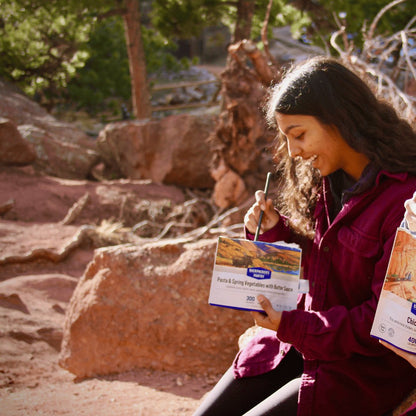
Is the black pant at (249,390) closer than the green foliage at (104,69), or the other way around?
the black pant at (249,390)

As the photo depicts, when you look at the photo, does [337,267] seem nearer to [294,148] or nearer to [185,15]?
[294,148]

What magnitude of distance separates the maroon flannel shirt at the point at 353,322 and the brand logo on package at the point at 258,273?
0.41ft

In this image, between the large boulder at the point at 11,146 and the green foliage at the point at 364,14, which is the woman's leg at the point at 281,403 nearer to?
the green foliage at the point at 364,14

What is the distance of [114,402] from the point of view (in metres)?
2.74

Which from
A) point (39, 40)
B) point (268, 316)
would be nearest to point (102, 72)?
point (39, 40)

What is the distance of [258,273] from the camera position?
1.58m

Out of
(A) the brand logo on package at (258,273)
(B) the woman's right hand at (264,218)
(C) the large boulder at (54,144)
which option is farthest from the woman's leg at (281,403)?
(C) the large boulder at (54,144)

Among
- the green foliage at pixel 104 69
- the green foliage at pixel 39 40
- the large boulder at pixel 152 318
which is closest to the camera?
the large boulder at pixel 152 318

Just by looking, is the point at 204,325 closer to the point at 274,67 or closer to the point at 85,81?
the point at 274,67

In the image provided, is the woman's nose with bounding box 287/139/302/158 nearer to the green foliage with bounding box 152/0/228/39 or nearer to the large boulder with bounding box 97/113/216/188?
the large boulder with bounding box 97/113/216/188

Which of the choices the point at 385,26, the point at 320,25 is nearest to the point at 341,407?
the point at 385,26

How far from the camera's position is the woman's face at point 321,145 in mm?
1660

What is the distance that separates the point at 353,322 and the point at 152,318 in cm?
183

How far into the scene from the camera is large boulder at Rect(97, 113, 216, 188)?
30.8 feet
